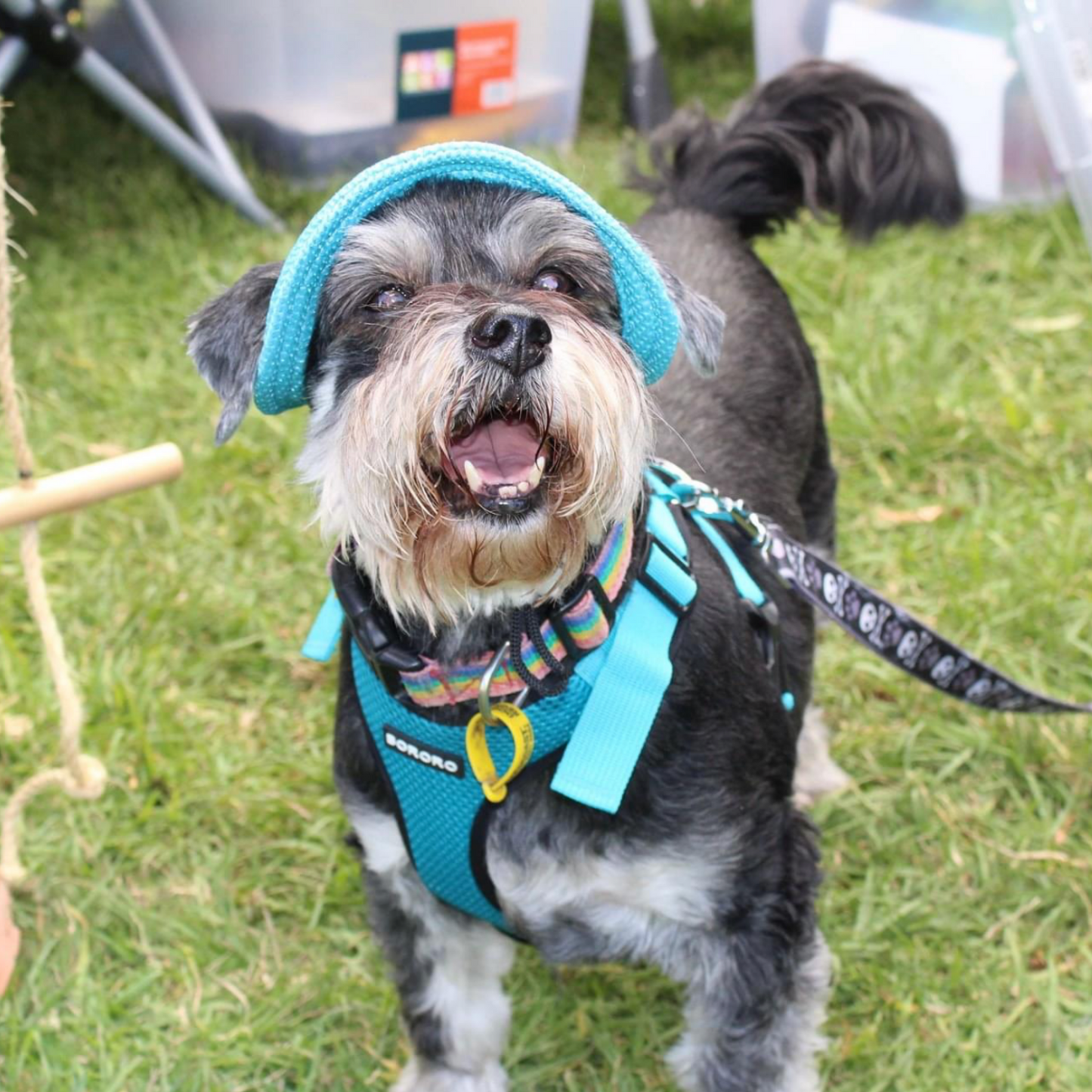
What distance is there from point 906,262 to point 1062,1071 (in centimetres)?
349

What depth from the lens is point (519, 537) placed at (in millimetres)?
2141

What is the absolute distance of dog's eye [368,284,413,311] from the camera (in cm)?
223

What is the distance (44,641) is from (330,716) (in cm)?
111

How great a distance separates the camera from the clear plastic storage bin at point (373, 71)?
596 centimetres

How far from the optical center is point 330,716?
3848 mm

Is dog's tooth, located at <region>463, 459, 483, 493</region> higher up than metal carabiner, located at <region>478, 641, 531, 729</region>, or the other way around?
dog's tooth, located at <region>463, 459, 483, 493</region>

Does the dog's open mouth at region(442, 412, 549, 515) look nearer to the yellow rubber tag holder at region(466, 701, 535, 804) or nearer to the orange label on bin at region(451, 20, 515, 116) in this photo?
the yellow rubber tag holder at region(466, 701, 535, 804)

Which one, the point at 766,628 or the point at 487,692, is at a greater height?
the point at 487,692

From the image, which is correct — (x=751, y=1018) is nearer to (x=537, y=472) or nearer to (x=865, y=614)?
(x=865, y=614)

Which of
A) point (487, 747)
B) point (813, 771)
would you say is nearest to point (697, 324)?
point (487, 747)

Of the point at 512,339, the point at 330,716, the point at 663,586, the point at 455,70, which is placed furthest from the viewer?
the point at 455,70

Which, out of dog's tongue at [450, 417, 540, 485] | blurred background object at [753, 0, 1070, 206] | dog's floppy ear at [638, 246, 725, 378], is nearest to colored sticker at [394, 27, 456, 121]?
blurred background object at [753, 0, 1070, 206]

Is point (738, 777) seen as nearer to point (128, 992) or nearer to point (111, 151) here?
point (128, 992)

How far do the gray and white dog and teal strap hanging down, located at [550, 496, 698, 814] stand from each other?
107 mm
